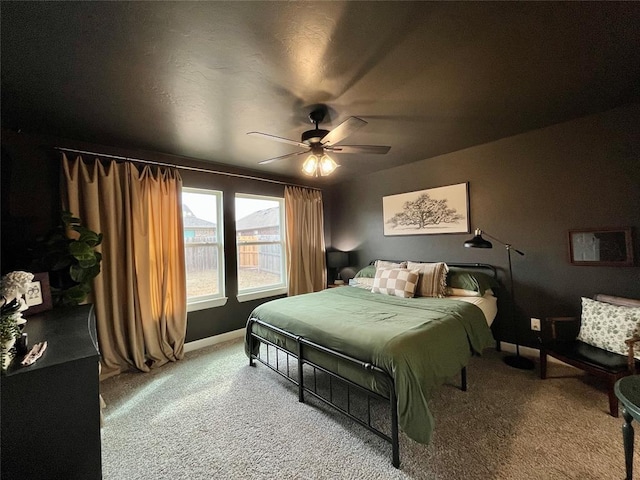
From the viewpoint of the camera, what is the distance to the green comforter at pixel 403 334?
156 centimetres

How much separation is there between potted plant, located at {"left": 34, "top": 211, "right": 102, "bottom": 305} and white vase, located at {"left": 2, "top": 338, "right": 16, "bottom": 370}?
1319mm

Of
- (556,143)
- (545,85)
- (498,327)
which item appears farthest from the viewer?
(498,327)

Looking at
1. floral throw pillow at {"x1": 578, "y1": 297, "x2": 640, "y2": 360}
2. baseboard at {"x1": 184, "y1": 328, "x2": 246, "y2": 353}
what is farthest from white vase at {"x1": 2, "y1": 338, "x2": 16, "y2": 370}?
floral throw pillow at {"x1": 578, "y1": 297, "x2": 640, "y2": 360}

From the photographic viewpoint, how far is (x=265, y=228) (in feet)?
14.0

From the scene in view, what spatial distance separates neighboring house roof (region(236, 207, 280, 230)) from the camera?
3.97m

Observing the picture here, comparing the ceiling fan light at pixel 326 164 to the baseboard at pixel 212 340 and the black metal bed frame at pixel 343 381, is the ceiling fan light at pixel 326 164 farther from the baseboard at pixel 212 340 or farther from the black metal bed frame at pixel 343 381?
the baseboard at pixel 212 340

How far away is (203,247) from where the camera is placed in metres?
3.57

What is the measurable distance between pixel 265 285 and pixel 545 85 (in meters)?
3.94

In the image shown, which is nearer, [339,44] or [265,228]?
[339,44]

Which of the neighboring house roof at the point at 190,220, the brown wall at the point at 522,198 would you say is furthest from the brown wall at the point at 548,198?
the neighboring house roof at the point at 190,220

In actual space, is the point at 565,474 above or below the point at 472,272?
below

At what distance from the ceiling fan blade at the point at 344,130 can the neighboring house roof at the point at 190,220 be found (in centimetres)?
220

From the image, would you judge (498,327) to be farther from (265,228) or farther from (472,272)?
(265,228)

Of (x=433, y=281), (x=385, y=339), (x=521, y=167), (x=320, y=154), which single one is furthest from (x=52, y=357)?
(x=521, y=167)
